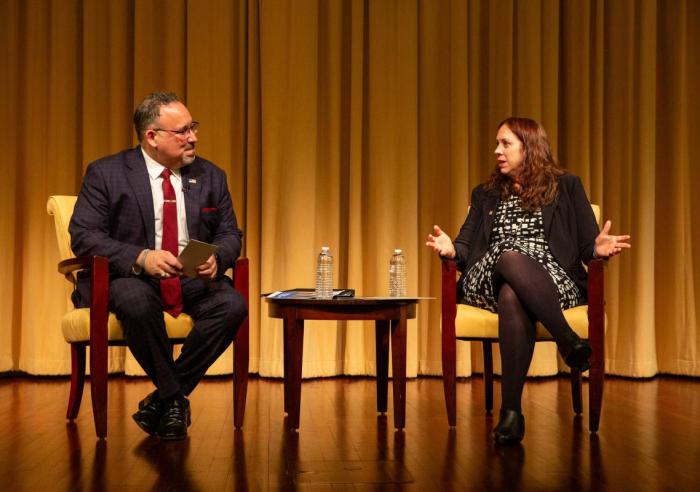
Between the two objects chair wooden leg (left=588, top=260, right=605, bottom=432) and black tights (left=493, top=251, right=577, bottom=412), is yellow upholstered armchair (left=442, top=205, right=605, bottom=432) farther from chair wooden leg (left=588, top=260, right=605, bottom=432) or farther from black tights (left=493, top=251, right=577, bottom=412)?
black tights (left=493, top=251, right=577, bottom=412)

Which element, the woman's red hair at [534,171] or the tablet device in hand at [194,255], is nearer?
the tablet device in hand at [194,255]

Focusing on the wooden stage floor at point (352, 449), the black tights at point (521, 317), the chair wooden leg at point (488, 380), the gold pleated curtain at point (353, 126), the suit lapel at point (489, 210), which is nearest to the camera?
the wooden stage floor at point (352, 449)

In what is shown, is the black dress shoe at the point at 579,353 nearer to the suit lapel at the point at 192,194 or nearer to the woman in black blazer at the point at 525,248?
the woman in black blazer at the point at 525,248

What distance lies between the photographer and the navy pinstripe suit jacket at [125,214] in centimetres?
298

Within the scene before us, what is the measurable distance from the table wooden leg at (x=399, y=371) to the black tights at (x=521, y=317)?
1.22 feet

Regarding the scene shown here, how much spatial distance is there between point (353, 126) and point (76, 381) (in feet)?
7.51

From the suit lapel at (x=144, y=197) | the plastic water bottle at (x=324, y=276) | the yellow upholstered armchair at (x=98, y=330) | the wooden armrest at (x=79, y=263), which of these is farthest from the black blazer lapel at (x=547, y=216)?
the wooden armrest at (x=79, y=263)

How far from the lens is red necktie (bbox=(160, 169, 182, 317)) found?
300 cm

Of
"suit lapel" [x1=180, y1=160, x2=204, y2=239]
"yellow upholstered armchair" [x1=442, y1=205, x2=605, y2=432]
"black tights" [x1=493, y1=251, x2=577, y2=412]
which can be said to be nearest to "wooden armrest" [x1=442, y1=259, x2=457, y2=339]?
"yellow upholstered armchair" [x1=442, y1=205, x2=605, y2=432]

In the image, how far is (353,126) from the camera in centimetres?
481

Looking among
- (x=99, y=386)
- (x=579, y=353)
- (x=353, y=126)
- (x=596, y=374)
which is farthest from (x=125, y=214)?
(x=353, y=126)

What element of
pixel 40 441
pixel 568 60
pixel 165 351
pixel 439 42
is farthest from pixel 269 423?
pixel 568 60

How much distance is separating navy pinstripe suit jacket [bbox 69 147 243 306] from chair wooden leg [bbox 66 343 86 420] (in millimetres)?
235

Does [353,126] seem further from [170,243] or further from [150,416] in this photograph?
[150,416]
